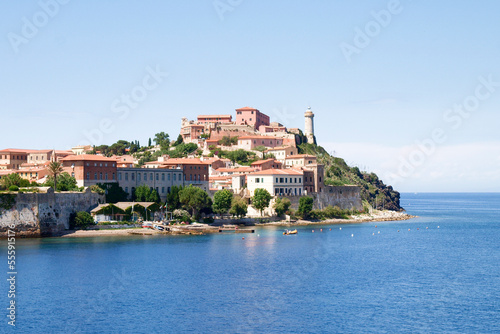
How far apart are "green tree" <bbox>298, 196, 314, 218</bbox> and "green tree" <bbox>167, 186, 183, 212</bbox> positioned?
19.7 meters

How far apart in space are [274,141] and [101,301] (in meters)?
86.8

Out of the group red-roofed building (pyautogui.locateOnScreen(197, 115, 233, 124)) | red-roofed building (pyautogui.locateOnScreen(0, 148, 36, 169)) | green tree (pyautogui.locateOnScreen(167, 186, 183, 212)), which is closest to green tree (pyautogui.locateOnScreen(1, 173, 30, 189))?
green tree (pyautogui.locateOnScreen(167, 186, 183, 212))

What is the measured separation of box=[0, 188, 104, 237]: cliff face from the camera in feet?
204

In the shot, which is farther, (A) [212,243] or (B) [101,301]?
(A) [212,243]

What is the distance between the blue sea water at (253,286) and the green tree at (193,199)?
1152 centimetres

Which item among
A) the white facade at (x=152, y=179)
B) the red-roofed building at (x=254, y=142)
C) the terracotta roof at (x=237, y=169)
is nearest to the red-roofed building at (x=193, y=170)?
the white facade at (x=152, y=179)

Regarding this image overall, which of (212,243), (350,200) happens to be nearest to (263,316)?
(212,243)

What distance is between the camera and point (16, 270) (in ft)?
143

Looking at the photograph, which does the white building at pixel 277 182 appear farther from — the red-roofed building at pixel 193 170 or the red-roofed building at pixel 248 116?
the red-roofed building at pixel 248 116

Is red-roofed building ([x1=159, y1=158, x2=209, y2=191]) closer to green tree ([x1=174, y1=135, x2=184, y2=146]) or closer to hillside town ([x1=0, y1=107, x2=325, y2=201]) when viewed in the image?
hillside town ([x1=0, y1=107, x2=325, y2=201])

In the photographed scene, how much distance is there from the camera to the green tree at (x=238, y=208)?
7881 cm

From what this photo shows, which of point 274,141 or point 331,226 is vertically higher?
point 274,141

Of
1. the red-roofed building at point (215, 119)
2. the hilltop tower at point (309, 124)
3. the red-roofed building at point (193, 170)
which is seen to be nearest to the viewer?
the red-roofed building at point (193, 170)

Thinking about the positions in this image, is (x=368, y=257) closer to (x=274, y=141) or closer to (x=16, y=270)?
(x=16, y=270)
